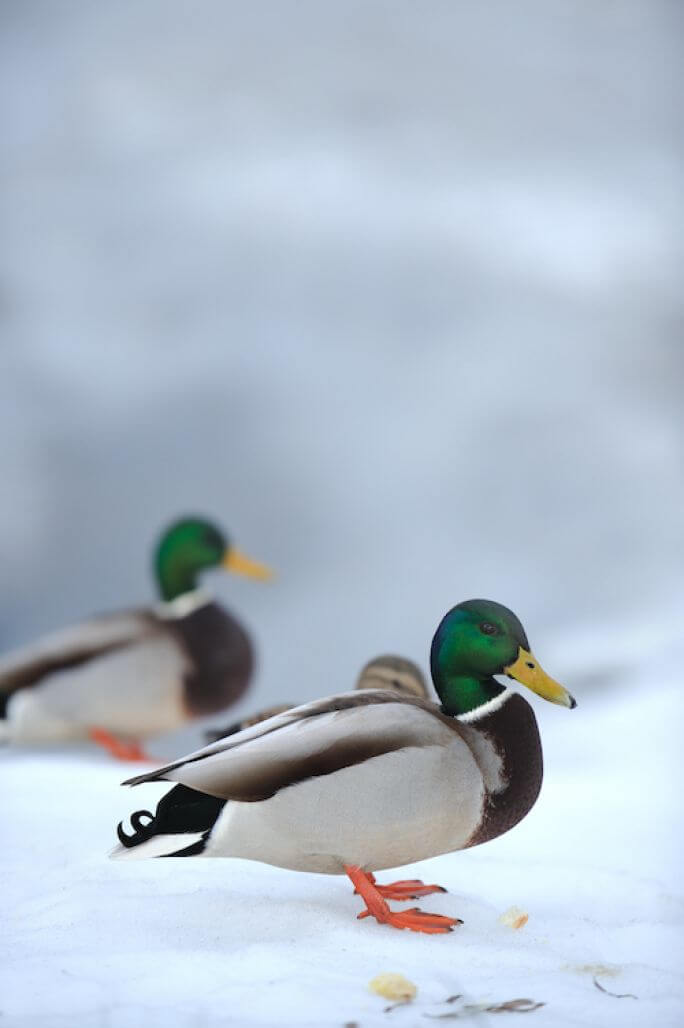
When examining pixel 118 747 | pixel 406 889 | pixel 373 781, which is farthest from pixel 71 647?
pixel 373 781

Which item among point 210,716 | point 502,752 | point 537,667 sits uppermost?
point 537,667

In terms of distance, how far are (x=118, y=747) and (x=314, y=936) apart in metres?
2.33

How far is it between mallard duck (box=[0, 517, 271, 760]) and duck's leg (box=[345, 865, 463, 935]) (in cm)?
217

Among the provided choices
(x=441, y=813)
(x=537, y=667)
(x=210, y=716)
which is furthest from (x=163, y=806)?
(x=210, y=716)

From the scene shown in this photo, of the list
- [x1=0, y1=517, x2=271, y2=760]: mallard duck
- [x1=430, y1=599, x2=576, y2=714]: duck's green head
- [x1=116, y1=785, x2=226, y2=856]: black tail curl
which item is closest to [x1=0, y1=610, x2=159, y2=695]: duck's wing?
[x1=0, y1=517, x2=271, y2=760]: mallard duck

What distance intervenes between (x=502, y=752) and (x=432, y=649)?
0.20 m

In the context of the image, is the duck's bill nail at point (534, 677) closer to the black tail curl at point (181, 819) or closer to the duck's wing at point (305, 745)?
the duck's wing at point (305, 745)

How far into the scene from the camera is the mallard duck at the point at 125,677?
4.58 meters

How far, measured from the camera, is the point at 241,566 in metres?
5.13

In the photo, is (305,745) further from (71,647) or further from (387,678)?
(71,647)

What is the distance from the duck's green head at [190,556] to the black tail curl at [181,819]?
275 cm

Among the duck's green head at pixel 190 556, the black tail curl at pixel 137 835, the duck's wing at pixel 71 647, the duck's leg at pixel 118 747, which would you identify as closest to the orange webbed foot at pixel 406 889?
the black tail curl at pixel 137 835

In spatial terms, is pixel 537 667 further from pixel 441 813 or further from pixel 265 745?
pixel 265 745

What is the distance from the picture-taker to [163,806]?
2.32 m
